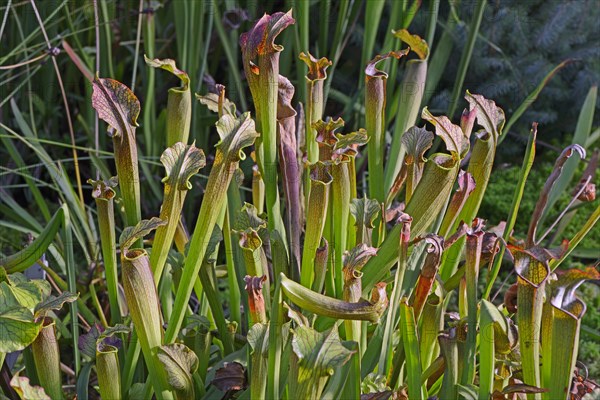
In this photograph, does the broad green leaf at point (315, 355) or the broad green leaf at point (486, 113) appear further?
the broad green leaf at point (486, 113)

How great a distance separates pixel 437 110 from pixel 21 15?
1.28 meters

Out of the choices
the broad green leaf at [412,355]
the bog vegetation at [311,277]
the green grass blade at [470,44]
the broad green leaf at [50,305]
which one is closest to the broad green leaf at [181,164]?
the bog vegetation at [311,277]

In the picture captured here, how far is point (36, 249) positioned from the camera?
896mm

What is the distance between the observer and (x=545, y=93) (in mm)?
2270

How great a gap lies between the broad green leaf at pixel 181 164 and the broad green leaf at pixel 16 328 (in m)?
0.20

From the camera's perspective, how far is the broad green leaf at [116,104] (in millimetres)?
819

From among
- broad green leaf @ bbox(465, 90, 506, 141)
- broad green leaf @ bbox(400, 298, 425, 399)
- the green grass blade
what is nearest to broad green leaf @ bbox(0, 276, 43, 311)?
broad green leaf @ bbox(400, 298, 425, 399)

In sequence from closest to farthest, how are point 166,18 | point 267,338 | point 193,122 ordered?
point 267,338, point 193,122, point 166,18

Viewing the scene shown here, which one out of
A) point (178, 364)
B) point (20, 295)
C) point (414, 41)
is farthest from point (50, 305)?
point (414, 41)

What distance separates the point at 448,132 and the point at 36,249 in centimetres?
51

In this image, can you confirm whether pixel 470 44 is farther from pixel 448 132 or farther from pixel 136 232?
pixel 136 232

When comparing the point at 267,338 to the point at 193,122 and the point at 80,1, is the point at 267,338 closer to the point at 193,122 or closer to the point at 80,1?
the point at 193,122

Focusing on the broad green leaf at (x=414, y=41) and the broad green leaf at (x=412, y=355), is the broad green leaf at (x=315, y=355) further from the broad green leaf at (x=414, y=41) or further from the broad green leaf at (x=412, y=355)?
the broad green leaf at (x=414, y=41)

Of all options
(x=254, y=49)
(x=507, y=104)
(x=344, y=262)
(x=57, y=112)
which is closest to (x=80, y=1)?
(x=57, y=112)
